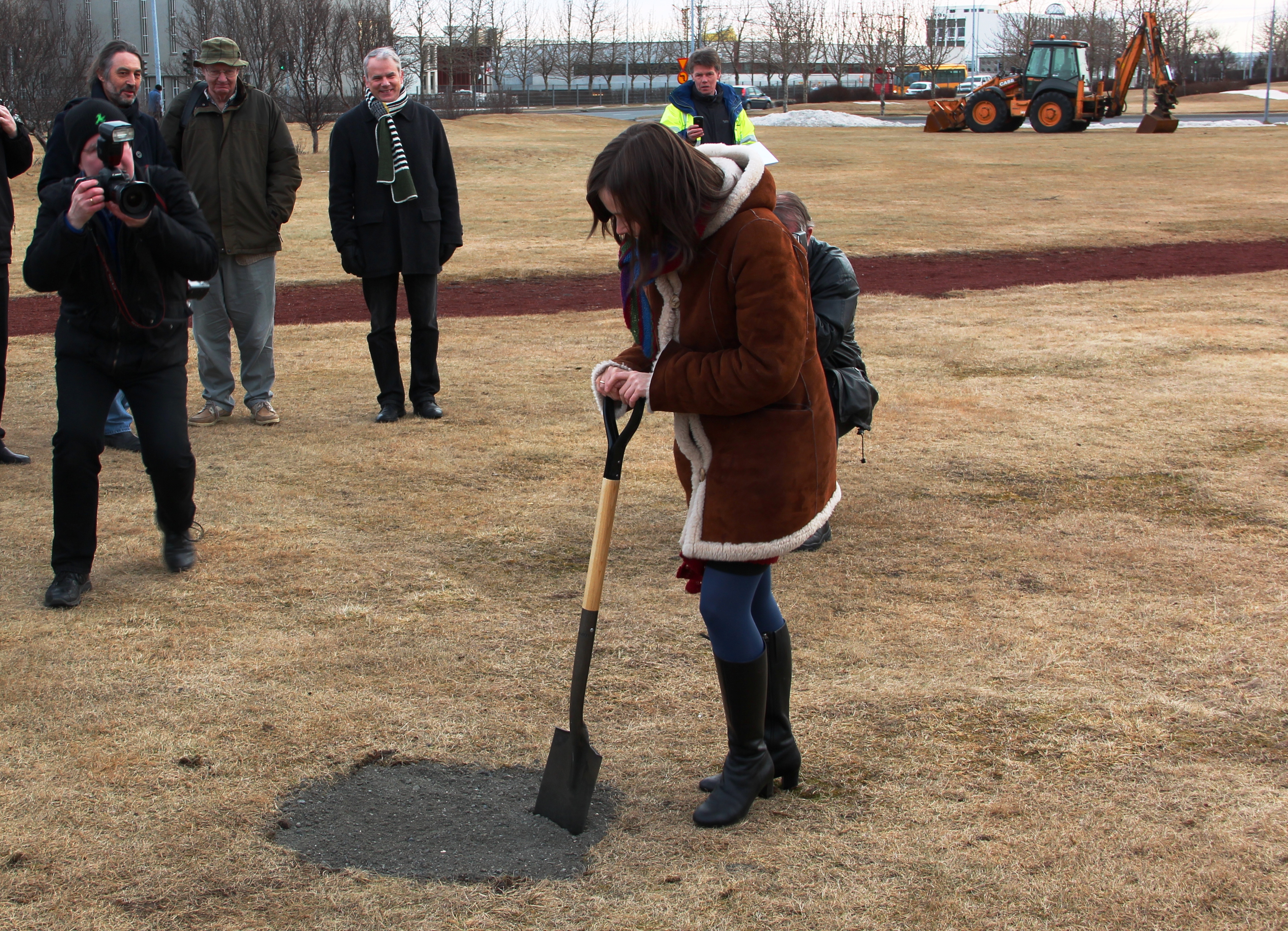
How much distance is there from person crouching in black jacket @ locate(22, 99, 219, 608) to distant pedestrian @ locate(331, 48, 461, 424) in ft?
7.85

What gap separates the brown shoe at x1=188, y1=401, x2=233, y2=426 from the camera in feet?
23.9

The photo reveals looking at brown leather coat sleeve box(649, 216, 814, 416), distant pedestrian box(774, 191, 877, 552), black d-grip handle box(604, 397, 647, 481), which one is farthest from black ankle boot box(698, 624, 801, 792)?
distant pedestrian box(774, 191, 877, 552)

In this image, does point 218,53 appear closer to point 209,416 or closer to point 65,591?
point 209,416

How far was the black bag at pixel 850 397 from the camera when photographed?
16.2 feet

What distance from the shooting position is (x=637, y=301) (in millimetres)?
2986

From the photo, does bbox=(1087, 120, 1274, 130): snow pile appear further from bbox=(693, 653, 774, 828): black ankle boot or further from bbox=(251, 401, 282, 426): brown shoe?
bbox=(693, 653, 774, 828): black ankle boot

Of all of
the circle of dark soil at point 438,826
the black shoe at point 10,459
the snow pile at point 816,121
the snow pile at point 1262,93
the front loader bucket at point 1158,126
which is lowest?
the circle of dark soil at point 438,826

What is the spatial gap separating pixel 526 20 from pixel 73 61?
4420 cm

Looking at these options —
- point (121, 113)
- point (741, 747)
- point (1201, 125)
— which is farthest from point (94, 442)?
point (1201, 125)

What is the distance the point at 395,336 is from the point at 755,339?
500 centimetres

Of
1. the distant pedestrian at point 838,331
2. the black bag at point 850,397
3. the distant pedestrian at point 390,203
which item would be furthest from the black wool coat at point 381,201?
the black bag at point 850,397

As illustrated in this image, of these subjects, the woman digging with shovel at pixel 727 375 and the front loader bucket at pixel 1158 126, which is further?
the front loader bucket at pixel 1158 126

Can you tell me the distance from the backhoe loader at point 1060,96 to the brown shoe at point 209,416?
3214cm

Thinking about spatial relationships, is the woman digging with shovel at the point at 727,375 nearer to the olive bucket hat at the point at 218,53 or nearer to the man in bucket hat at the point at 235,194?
the man in bucket hat at the point at 235,194
